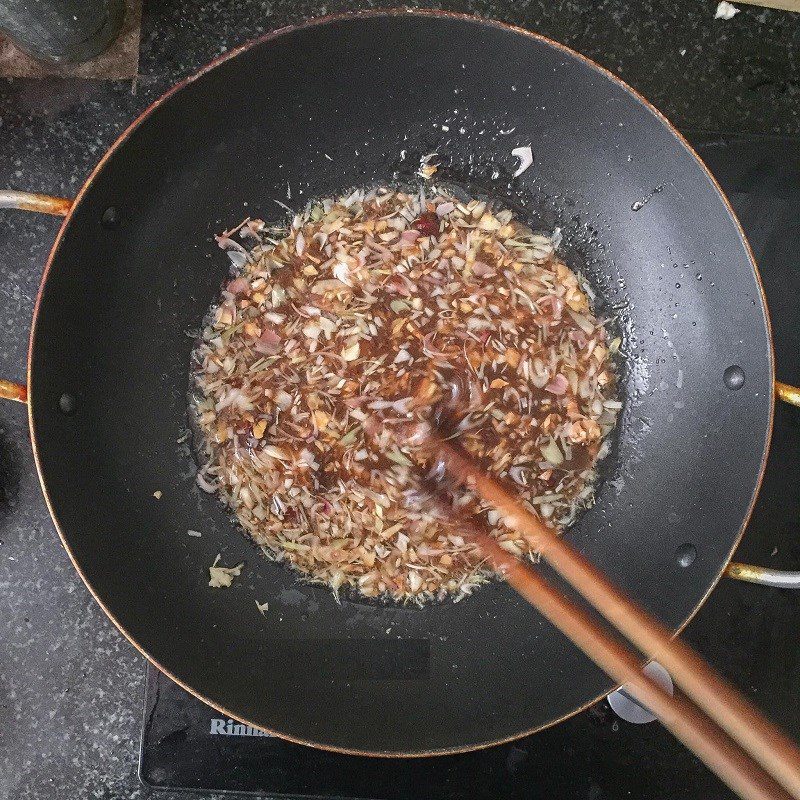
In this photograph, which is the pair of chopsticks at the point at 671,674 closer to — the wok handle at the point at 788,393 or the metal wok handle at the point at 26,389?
the metal wok handle at the point at 26,389

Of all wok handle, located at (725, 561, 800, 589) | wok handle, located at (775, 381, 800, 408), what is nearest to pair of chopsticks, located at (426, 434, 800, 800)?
wok handle, located at (725, 561, 800, 589)

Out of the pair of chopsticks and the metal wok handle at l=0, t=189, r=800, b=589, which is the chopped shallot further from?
the metal wok handle at l=0, t=189, r=800, b=589

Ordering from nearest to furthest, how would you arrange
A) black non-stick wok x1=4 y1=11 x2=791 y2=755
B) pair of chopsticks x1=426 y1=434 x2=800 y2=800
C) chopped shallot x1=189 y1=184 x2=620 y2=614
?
pair of chopsticks x1=426 y1=434 x2=800 y2=800, black non-stick wok x1=4 y1=11 x2=791 y2=755, chopped shallot x1=189 y1=184 x2=620 y2=614

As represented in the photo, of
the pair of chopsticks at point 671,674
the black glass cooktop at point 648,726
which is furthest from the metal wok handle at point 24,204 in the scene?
the pair of chopsticks at point 671,674

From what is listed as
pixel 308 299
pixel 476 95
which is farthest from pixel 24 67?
pixel 476 95

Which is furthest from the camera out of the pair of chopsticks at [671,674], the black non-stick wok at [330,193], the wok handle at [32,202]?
the black non-stick wok at [330,193]

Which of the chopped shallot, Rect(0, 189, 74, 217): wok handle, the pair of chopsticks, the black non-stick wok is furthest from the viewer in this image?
the chopped shallot

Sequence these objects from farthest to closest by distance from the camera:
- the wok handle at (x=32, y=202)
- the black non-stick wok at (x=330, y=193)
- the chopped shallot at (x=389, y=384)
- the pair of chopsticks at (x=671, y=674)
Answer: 1. the chopped shallot at (x=389, y=384)
2. the black non-stick wok at (x=330, y=193)
3. the wok handle at (x=32, y=202)
4. the pair of chopsticks at (x=671, y=674)
